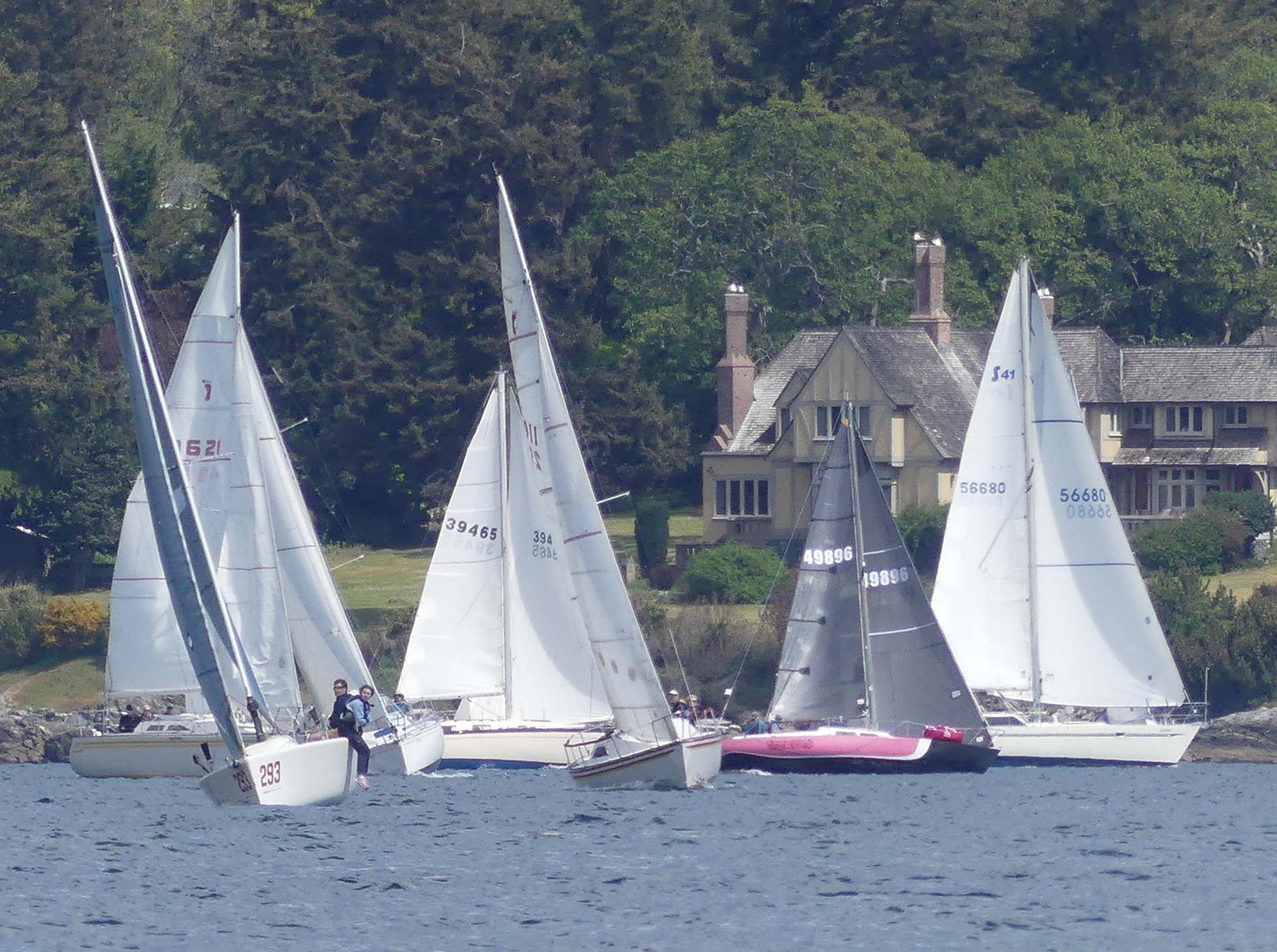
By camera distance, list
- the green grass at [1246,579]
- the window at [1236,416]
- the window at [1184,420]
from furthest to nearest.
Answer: the window at [1184,420] < the window at [1236,416] < the green grass at [1246,579]

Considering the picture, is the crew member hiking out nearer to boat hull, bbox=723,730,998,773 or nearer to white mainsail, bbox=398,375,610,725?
boat hull, bbox=723,730,998,773

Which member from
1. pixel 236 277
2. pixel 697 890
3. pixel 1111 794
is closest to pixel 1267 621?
pixel 1111 794

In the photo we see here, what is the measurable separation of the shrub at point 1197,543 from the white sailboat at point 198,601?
96.7 feet

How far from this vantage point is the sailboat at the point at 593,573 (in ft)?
124

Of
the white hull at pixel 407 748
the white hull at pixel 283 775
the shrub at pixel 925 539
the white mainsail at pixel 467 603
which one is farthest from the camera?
the shrub at pixel 925 539

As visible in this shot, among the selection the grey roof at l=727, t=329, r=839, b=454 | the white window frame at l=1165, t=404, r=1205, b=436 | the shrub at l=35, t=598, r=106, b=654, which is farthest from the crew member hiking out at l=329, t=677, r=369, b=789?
the white window frame at l=1165, t=404, r=1205, b=436

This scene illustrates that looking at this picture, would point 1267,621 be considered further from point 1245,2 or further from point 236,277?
point 1245,2

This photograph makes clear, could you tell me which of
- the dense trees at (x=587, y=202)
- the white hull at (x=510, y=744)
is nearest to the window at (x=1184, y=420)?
the dense trees at (x=587, y=202)

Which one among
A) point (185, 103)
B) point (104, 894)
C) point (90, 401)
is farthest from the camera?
point (185, 103)

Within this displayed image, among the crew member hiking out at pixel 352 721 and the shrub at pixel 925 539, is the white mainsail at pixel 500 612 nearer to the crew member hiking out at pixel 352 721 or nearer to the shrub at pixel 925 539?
the crew member hiking out at pixel 352 721

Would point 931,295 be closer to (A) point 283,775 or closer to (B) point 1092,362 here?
(B) point 1092,362

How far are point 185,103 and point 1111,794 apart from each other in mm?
61893

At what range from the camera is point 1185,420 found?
71.9 metres

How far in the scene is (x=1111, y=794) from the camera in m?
42.3
